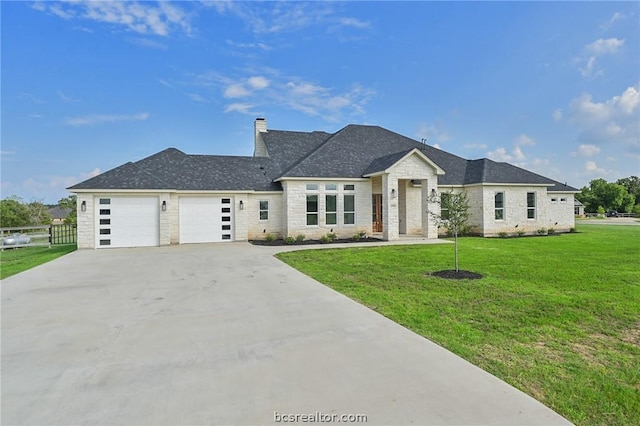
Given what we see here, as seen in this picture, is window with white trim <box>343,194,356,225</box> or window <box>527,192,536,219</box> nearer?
window with white trim <box>343,194,356,225</box>

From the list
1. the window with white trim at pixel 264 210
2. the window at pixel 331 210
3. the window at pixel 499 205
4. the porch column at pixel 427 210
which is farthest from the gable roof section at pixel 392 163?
the window with white trim at pixel 264 210

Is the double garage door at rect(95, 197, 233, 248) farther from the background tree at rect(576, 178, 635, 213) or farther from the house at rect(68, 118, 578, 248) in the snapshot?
the background tree at rect(576, 178, 635, 213)

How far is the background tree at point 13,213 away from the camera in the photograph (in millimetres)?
34209

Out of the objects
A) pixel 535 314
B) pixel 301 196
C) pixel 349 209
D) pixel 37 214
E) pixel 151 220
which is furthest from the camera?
pixel 37 214

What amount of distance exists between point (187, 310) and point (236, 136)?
24156 mm

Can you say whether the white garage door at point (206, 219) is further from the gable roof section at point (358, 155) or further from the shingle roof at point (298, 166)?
the gable roof section at point (358, 155)

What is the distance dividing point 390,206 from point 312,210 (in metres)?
4.10

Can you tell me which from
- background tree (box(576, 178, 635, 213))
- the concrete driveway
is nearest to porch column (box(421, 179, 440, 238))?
the concrete driveway

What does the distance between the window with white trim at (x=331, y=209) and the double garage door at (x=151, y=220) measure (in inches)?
202

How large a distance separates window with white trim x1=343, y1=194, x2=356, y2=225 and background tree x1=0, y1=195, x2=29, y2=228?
36.2 metres

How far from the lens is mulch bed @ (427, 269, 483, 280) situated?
8258mm

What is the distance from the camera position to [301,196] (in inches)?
695

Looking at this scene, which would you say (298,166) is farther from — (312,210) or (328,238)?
(328,238)

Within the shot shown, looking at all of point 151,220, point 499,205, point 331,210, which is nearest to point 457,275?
point 331,210
